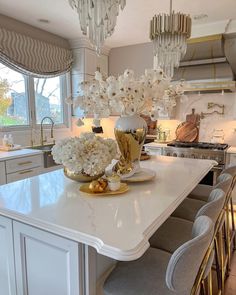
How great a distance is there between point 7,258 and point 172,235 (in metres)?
0.93

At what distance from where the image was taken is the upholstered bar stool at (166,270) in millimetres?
863

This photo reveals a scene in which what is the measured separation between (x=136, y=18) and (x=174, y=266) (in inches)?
122

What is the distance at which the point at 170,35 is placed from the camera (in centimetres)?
199

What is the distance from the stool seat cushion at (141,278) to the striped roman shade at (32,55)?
116 inches

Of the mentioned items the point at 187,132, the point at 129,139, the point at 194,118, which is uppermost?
the point at 194,118

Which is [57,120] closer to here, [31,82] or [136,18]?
[31,82]

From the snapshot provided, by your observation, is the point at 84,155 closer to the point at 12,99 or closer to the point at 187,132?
the point at 12,99

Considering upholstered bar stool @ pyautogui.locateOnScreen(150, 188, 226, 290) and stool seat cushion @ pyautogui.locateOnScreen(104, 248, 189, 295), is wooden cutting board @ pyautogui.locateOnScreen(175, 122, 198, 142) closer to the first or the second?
upholstered bar stool @ pyautogui.locateOnScreen(150, 188, 226, 290)

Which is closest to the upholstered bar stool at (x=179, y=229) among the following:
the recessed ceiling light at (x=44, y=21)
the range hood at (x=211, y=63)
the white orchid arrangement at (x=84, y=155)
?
the white orchid arrangement at (x=84, y=155)

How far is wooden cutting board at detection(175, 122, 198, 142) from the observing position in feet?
13.0

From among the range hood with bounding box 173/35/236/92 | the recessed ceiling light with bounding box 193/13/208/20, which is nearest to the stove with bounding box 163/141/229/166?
the range hood with bounding box 173/35/236/92

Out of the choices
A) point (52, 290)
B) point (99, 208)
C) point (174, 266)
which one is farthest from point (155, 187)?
point (52, 290)

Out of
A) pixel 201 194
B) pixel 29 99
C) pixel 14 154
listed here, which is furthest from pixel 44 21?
pixel 201 194

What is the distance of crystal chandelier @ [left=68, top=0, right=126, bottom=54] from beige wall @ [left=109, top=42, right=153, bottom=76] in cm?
288
